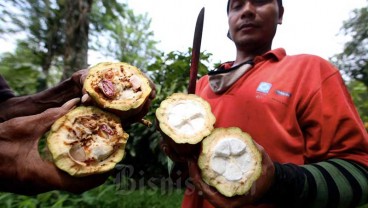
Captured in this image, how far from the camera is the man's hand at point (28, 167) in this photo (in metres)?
0.83

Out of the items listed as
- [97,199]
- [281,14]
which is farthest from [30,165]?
[97,199]

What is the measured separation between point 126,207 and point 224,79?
188cm

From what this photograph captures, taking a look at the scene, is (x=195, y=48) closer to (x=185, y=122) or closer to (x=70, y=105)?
(x=185, y=122)

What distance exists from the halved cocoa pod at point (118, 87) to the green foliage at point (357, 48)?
11.7m

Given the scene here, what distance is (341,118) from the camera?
3.38ft

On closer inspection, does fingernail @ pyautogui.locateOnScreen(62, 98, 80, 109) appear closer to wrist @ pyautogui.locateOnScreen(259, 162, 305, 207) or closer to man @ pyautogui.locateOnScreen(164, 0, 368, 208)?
man @ pyautogui.locateOnScreen(164, 0, 368, 208)

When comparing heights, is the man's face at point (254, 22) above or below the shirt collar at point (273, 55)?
above

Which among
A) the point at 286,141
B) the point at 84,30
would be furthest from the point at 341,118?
the point at 84,30

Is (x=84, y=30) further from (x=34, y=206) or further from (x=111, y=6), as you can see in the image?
(x=34, y=206)

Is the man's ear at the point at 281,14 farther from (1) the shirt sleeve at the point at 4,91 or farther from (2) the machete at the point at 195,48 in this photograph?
(1) the shirt sleeve at the point at 4,91

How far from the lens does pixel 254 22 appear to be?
133 centimetres

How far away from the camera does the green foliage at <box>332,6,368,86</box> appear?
10969 millimetres

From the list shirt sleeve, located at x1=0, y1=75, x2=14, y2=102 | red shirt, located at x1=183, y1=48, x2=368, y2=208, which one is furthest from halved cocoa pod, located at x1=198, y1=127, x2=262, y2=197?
shirt sleeve, located at x1=0, y1=75, x2=14, y2=102

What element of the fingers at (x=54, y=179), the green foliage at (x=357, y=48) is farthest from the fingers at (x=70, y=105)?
the green foliage at (x=357, y=48)
